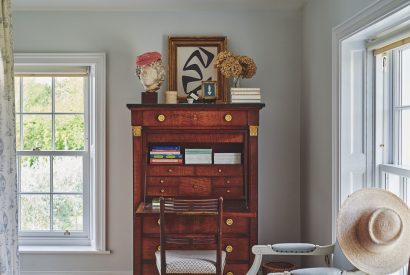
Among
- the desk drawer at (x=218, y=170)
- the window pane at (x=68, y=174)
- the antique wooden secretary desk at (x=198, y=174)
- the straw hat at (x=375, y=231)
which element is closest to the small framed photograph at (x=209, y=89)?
the antique wooden secretary desk at (x=198, y=174)

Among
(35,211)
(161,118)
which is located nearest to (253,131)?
(161,118)

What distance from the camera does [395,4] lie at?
2229 millimetres

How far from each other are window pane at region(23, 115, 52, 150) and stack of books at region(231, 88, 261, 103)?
1688 millimetres

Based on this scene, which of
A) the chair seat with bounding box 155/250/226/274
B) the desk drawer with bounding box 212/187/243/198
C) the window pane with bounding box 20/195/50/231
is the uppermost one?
the desk drawer with bounding box 212/187/243/198

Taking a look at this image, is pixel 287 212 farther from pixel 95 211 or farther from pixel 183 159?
pixel 95 211

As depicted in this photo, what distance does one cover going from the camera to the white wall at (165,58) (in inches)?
158

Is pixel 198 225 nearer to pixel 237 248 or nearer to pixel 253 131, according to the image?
pixel 237 248

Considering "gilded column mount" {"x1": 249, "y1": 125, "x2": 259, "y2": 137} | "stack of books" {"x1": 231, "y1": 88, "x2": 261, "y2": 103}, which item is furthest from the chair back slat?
"stack of books" {"x1": 231, "y1": 88, "x2": 261, "y2": 103}

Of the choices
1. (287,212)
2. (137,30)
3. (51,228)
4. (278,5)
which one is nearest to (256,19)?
(278,5)

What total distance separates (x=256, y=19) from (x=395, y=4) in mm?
1901

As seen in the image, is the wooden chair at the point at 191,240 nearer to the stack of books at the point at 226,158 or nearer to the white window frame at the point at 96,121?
the stack of books at the point at 226,158

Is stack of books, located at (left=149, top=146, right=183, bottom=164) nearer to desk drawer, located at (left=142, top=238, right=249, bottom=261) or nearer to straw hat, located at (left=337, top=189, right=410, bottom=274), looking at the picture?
desk drawer, located at (left=142, top=238, right=249, bottom=261)

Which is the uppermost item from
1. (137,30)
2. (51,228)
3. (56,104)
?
(137,30)

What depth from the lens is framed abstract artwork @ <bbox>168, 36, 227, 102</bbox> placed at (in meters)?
3.98
